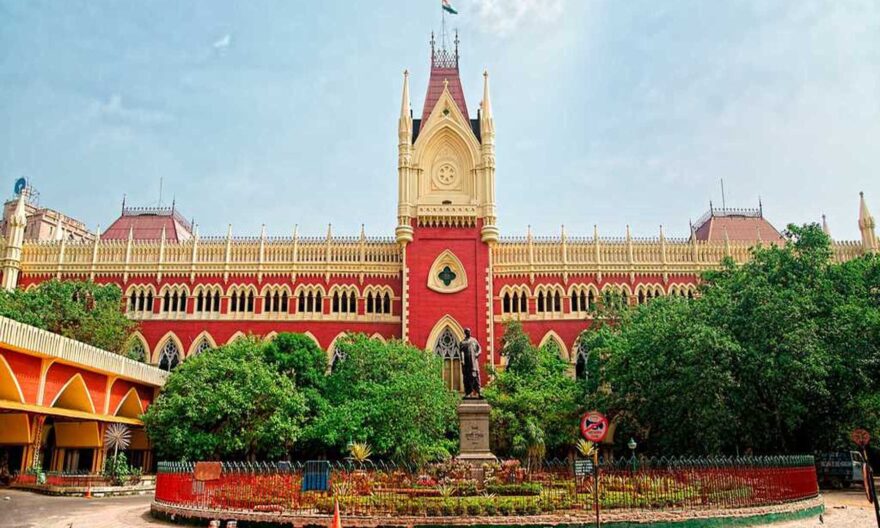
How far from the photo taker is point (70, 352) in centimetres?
3112

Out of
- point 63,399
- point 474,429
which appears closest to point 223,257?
point 63,399

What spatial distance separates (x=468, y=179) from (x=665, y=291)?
13186 mm

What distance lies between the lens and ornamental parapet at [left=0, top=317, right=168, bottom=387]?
89.5 ft

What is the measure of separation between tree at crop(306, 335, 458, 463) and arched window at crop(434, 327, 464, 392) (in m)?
5.91

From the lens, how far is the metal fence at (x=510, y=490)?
16906 mm

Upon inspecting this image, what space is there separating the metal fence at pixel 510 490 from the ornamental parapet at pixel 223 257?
80.2ft

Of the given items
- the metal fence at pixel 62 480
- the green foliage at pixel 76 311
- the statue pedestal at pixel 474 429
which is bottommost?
the metal fence at pixel 62 480

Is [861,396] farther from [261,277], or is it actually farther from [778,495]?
[261,277]

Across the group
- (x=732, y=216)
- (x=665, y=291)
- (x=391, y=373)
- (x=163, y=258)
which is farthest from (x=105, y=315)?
(x=732, y=216)

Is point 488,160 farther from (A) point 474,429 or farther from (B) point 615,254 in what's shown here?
(A) point 474,429

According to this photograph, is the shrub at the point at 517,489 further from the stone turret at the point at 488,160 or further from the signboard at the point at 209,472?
the stone turret at the point at 488,160

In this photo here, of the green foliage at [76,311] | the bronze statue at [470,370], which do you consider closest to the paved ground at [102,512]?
the bronze statue at [470,370]

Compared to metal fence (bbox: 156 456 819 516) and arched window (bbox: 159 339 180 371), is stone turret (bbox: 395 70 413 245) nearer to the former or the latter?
arched window (bbox: 159 339 180 371)

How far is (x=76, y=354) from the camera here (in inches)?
1244
